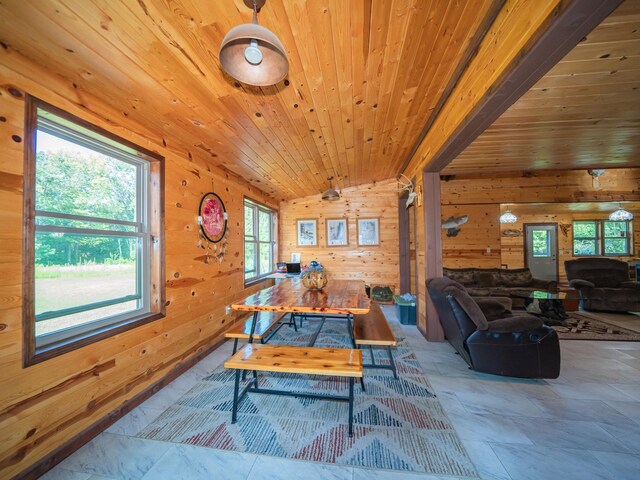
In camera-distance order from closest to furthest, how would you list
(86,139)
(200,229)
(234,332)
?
(86,139) < (234,332) < (200,229)

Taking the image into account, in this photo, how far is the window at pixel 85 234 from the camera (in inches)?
58.3

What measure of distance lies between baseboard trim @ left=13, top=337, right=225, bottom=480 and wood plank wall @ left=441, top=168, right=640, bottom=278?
18.5 ft

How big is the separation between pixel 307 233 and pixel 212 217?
271 cm

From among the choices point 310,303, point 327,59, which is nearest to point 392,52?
point 327,59

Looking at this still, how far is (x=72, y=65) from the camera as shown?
1.41 meters

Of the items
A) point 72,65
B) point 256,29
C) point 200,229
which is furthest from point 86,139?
point 256,29

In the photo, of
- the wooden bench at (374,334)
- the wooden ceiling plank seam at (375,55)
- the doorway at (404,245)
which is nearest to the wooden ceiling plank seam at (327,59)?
the wooden ceiling plank seam at (375,55)

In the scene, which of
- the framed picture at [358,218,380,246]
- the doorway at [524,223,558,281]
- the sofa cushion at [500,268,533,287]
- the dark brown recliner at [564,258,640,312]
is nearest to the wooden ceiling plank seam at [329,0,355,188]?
the framed picture at [358,218,380,246]

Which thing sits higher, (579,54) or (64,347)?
(579,54)

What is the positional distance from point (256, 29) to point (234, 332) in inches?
96.9

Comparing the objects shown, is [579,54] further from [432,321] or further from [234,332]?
[234,332]

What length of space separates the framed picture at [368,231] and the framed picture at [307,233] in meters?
0.97

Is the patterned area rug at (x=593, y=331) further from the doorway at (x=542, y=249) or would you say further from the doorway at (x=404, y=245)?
the doorway at (x=542, y=249)

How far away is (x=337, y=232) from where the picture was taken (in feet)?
18.0
